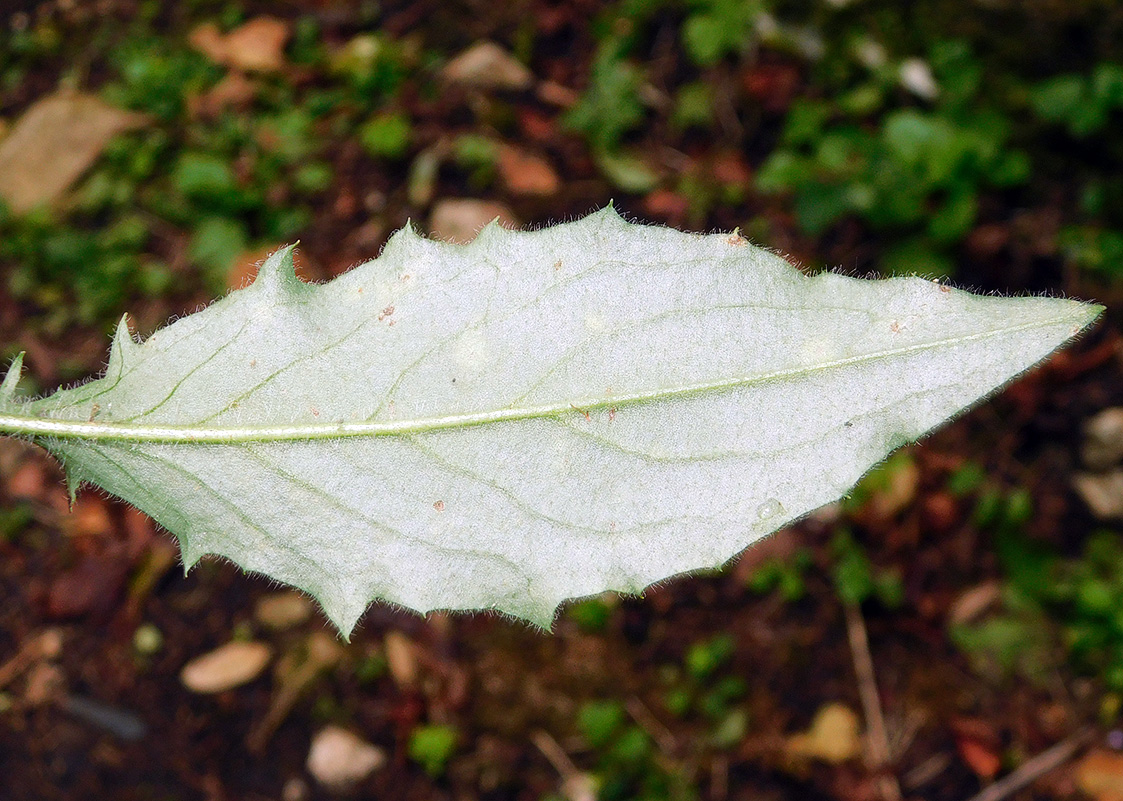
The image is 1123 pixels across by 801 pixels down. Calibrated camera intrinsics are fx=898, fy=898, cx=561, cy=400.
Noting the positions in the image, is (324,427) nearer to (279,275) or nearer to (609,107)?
(279,275)

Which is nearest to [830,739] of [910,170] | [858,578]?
[858,578]

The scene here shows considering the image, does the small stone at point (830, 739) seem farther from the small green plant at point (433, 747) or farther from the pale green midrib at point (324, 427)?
the pale green midrib at point (324, 427)

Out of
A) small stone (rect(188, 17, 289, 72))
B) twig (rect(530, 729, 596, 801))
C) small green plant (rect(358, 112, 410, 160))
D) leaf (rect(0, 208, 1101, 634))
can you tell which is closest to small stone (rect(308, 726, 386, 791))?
twig (rect(530, 729, 596, 801))

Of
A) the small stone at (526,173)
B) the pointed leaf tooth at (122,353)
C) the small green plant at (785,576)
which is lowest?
the small green plant at (785,576)

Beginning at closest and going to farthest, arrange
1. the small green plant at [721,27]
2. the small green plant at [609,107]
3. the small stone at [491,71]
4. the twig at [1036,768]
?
the twig at [1036,768] → the small green plant at [721,27] → the small green plant at [609,107] → the small stone at [491,71]

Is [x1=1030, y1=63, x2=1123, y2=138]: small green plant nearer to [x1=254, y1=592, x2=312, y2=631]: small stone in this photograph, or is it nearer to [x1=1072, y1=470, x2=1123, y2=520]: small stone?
[x1=1072, y1=470, x2=1123, y2=520]: small stone

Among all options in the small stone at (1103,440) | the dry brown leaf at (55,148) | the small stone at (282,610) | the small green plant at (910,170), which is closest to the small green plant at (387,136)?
the dry brown leaf at (55,148)
